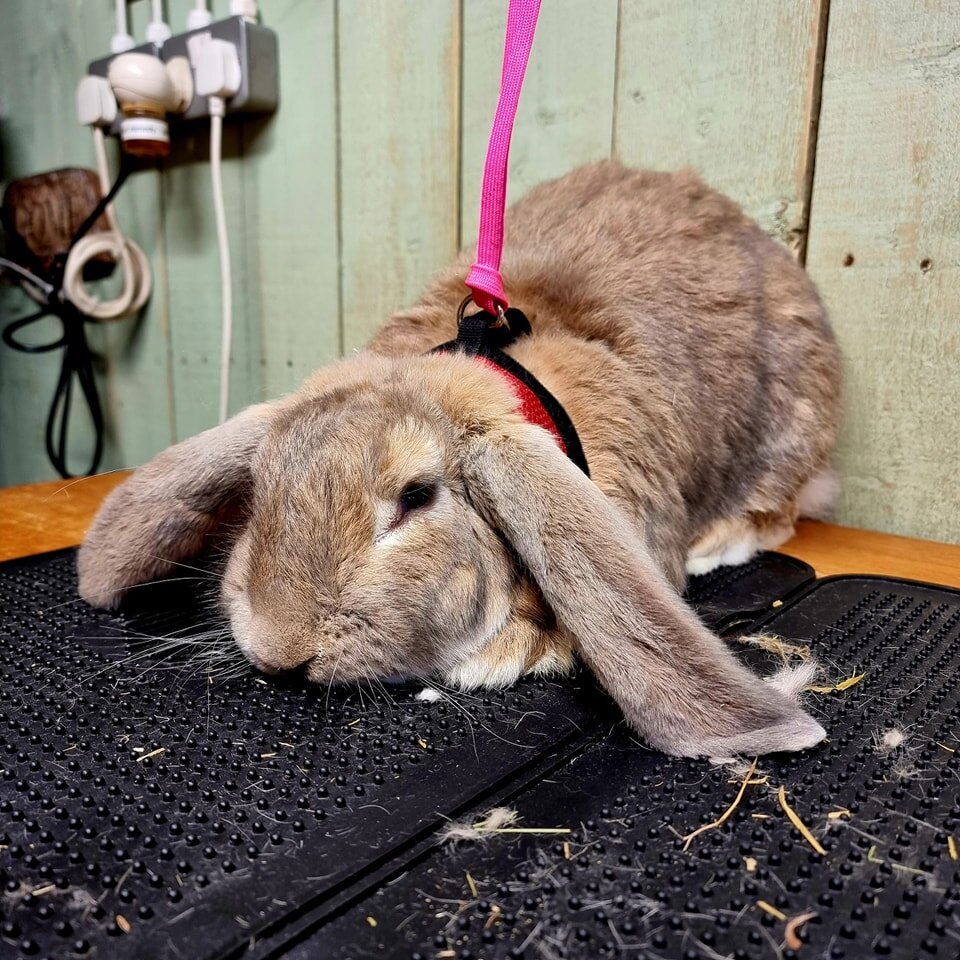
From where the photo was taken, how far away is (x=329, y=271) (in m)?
2.57

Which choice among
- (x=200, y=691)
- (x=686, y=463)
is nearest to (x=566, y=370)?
(x=686, y=463)

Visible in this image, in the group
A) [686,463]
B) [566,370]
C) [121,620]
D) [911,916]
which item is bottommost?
[121,620]

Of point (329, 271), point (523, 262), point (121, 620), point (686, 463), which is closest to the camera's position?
point (121, 620)

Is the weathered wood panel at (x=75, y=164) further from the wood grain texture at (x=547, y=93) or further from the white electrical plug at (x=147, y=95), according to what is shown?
the wood grain texture at (x=547, y=93)

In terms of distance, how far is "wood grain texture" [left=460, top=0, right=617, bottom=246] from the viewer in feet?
6.75

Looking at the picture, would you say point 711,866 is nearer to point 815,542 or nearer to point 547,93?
point 815,542

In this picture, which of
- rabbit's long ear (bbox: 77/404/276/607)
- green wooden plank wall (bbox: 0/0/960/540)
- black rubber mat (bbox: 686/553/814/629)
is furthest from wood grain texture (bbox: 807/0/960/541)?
rabbit's long ear (bbox: 77/404/276/607)

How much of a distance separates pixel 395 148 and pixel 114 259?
1132mm

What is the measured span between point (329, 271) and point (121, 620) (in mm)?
1445

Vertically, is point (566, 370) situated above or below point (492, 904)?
above

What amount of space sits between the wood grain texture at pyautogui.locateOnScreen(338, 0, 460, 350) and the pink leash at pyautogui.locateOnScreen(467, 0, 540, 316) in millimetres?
929

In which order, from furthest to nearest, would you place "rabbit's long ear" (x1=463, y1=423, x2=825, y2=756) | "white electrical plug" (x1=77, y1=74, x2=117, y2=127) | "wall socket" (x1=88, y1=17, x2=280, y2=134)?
"white electrical plug" (x1=77, y1=74, x2=117, y2=127), "wall socket" (x1=88, y1=17, x2=280, y2=134), "rabbit's long ear" (x1=463, y1=423, x2=825, y2=756)

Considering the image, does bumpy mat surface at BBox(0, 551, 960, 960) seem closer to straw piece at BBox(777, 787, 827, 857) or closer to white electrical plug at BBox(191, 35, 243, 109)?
straw piece at BBox(777, 787, 827, 857)

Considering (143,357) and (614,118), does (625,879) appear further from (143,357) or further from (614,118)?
(143,357)
